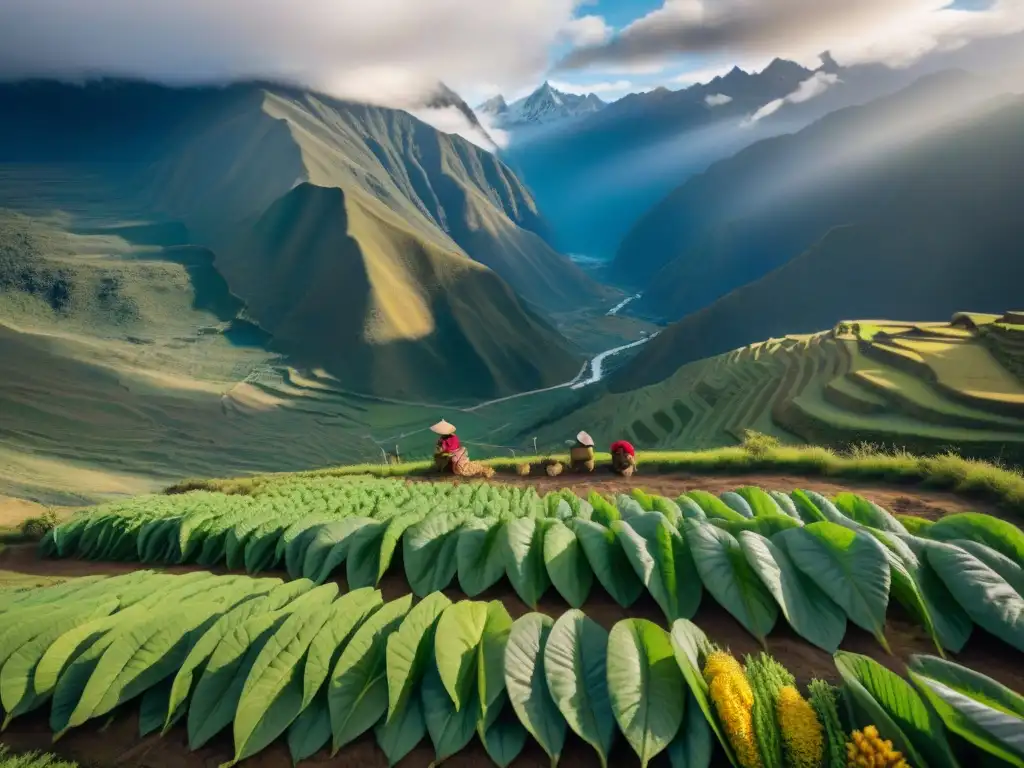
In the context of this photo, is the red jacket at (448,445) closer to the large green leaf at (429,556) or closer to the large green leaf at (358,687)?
the large green leaf at (429,556)

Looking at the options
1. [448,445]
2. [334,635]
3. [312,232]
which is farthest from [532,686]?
[312,232]

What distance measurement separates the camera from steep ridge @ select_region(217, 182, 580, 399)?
65062mm

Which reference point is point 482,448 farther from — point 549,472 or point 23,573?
point 23,573

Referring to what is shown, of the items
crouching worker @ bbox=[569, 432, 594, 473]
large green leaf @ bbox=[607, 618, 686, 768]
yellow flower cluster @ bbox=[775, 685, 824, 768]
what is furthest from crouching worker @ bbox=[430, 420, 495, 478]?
yellow flower cluster @ bbox=[775, 685, 824, 768]

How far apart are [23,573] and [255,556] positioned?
4.56 m

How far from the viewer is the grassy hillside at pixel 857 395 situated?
1912cm

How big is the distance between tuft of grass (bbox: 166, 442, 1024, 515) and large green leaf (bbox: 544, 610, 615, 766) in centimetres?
621

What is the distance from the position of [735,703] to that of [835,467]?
8.06 m

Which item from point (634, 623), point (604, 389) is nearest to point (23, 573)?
point (634, 623)

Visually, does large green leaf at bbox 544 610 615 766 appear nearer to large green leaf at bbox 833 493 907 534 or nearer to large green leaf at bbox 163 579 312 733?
large green leaf at bbox 163 579 312 733

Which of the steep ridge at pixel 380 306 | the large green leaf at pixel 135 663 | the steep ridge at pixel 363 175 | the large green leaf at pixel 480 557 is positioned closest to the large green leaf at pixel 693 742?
the large green leaf at pixel 480 557

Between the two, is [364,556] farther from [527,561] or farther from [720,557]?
[720,557]

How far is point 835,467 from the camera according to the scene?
8977 mm

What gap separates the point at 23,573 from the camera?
6.77 metres
